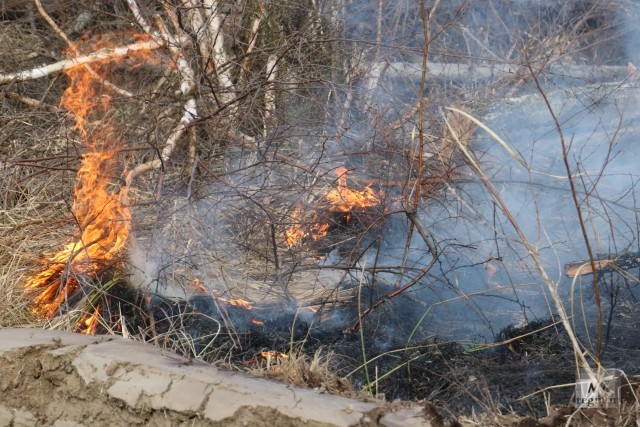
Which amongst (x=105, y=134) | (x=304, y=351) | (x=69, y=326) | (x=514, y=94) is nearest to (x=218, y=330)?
(x=304, y=351)

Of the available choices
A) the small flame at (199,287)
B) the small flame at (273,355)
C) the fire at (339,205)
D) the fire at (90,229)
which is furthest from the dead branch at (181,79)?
the small flame at (273,355)

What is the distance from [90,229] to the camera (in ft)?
18.4

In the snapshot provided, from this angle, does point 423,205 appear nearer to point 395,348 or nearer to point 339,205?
point 339,205

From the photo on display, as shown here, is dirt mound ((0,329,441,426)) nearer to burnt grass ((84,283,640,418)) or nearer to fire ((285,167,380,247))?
burnt grass ((84,283,640,418))

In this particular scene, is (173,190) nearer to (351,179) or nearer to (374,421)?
(351,179)

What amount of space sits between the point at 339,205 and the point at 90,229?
72.2 inches

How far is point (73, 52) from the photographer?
7324 millimetres

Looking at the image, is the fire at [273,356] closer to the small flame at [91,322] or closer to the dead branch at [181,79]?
the small flame at [91,322]

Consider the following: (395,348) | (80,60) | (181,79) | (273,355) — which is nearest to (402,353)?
(395,348)

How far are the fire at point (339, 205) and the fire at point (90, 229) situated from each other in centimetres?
120

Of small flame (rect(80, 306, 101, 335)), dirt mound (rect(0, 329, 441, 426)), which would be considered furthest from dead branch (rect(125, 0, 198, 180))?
dirt mound (rect(0, 329, 441, 426))

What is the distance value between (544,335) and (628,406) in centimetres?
140

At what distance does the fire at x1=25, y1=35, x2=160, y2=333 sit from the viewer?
523cm

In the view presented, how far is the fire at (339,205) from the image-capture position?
5965mm
